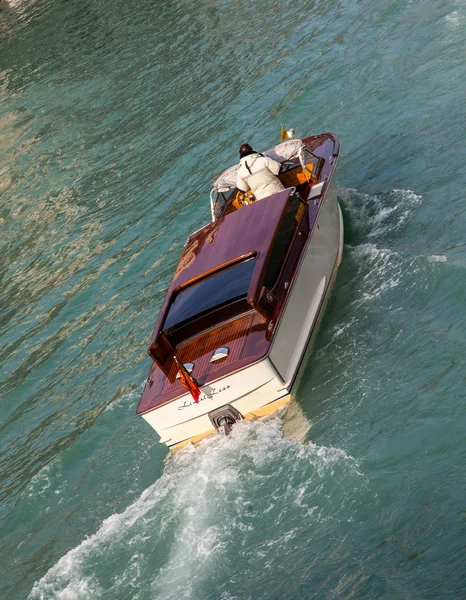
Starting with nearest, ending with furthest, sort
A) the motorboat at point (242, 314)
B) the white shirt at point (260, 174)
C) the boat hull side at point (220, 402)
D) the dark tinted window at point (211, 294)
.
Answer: the boat hull side at point (220, 402)
the motorboat at point (242, 314)
the dark tinted window at point (211, 294)
the white shirt at point (260, 174)

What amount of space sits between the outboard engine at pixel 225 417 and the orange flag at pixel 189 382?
401 millimetres

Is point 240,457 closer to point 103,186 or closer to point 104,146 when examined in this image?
point 103,186

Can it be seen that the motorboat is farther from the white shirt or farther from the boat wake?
the boat wake

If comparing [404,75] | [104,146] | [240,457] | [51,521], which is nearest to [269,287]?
[240,457]

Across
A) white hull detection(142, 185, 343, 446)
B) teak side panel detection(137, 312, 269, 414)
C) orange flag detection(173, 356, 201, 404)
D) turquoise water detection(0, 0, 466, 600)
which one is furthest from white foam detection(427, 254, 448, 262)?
orange flag detection(173, 356, 201, 404)

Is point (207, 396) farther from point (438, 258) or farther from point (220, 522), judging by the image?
point (438, 258)

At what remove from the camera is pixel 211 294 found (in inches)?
430

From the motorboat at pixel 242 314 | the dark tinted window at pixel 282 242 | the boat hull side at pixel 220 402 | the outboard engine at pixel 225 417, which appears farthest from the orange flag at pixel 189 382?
the dark tinted window at pixel 282 242

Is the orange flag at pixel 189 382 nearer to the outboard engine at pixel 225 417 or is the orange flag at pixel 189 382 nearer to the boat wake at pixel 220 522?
the outboard engine at pixel 225 417

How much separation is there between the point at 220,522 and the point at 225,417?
60.3 inches

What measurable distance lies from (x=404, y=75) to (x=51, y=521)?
1299 centimetres

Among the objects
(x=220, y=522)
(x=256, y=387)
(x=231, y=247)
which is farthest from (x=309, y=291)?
(x=220, y=522)

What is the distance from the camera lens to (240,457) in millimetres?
9664

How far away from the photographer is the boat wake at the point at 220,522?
8.41 meters
